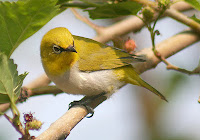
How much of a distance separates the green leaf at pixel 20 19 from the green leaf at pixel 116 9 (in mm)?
672

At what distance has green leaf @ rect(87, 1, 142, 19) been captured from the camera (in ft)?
8.46

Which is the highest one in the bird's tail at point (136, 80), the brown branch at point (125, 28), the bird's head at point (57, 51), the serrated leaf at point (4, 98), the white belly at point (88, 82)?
the serrated leaf at point (4, 98)

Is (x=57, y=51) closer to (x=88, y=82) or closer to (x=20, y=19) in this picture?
(x=88, y=82)

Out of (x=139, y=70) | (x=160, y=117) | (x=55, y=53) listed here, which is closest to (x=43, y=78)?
(x=55, y=53)

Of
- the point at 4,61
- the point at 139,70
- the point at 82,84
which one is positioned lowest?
the point at 139,70

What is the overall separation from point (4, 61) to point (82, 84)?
1105 mm

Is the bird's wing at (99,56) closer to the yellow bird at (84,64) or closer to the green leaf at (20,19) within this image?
the yellow bird at (84,64)

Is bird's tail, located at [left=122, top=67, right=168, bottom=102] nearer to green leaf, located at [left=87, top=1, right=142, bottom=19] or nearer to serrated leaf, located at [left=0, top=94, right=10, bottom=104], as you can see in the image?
green leaf, located at [left=87, top=1, right=142, bottom=19]

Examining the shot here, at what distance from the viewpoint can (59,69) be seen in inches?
105

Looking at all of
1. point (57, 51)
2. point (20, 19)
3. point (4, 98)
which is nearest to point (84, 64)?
point (57, 51)

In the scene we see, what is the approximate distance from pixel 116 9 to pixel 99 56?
554 mm

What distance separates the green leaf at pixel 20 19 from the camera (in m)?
1.95

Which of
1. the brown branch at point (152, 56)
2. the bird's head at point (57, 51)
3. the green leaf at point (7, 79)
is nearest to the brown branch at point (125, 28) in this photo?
the brown branch at point (152, 56)

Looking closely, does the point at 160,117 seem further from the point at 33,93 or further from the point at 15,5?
the point at 15,5
